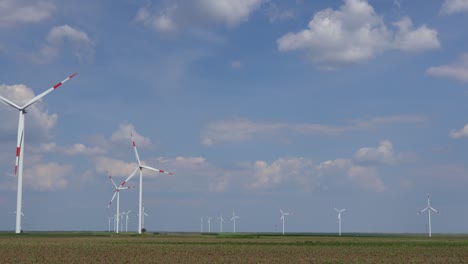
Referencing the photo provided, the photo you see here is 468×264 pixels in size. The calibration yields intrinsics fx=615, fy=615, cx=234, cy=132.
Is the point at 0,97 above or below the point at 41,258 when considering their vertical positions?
above

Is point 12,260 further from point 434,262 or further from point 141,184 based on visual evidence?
point 141,184

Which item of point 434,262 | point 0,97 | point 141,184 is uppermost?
point 0,97

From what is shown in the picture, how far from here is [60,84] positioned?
11694cm

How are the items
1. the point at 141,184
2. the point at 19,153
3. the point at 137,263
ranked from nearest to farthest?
the point at 137,263, the point at 19,153, the point at 141,184

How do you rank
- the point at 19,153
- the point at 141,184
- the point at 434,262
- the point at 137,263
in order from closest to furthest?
1. the point at 137,263
2. the point at 434,262
3. the point at 19,153
4. the point at 141,184

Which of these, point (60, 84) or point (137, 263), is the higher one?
point (60, 84)

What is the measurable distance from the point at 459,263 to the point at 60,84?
84.0 m

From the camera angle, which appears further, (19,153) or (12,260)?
(19,153)

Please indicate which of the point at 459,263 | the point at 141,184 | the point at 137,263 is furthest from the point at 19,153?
the point at 459,263

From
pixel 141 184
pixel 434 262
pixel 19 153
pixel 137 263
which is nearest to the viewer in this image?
pixel 137 263

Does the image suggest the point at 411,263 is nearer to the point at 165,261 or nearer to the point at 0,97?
the point at 165,261

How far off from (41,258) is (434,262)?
36932 mm

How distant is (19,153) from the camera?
115875 millimetres

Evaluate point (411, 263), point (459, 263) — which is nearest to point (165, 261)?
point (411, 263)
